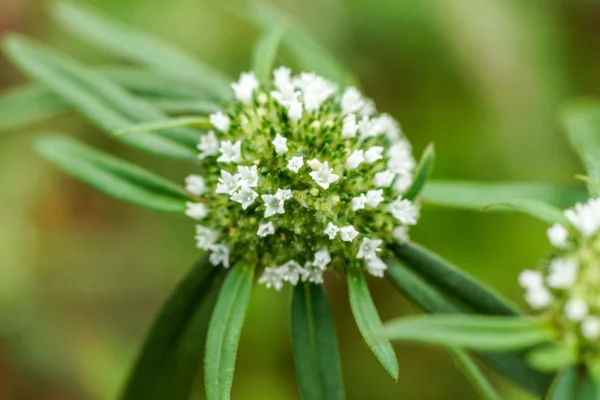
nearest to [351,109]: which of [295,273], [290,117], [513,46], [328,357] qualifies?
[290,117]

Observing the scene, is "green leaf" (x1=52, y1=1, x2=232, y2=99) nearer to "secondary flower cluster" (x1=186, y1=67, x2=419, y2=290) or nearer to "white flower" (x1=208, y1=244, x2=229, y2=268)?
"secondary flower cluster" (x1=186, y1=67, x2=419, y2=290)

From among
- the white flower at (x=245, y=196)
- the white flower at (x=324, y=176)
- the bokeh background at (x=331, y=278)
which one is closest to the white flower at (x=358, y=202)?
the white flower at (x=324, y=176)

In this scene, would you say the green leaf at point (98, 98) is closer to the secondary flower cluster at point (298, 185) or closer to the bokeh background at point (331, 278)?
the secondary flower cluster at point (298, 185)

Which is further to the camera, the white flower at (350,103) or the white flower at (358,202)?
the white flower at (350,103)

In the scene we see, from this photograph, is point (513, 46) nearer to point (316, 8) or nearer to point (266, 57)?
point (316, 8)

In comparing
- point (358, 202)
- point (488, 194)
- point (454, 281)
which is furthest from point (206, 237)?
point (488, 194)

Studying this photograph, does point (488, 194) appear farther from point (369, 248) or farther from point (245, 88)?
point (245, 88)

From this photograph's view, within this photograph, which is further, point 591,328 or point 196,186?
point 196,186
